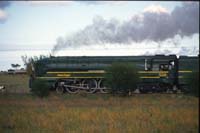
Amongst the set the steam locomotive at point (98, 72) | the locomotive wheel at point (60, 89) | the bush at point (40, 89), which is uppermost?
the steam locomotive at point (98, 72)

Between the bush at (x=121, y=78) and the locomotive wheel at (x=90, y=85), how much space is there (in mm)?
2222

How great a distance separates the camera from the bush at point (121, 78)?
33.9 meters

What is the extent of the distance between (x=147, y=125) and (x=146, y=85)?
21.1m

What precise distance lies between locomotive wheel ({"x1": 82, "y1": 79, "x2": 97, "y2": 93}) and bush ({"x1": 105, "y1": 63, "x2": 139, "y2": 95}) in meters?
2.22

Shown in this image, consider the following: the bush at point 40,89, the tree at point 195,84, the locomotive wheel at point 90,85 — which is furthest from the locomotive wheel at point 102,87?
the tree at point 195,84

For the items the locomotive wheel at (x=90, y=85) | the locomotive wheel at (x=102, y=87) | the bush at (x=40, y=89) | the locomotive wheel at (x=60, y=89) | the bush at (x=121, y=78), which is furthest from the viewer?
the locomotive wheel at (x=60, y=89)

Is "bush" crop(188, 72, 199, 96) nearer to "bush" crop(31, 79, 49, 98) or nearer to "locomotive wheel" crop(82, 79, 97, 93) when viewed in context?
"bush" crop(31, 79, 49, 98)

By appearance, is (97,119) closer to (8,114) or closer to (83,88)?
(8,114)

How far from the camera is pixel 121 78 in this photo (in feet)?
112

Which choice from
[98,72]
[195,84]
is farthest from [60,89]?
[195,84]

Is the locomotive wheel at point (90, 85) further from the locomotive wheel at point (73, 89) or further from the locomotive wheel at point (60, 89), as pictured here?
the locomotive wheel at point (60, 89)

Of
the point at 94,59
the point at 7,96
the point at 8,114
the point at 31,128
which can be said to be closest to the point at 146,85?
the point at 94,59

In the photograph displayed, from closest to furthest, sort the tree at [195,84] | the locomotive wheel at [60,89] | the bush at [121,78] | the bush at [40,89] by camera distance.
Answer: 1. the tree at [195,84]
2. the bush at [40,89]
3. the bush at [121,78]
4. the locomotive wheel at [60,89]

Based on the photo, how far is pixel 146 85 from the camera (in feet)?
120
